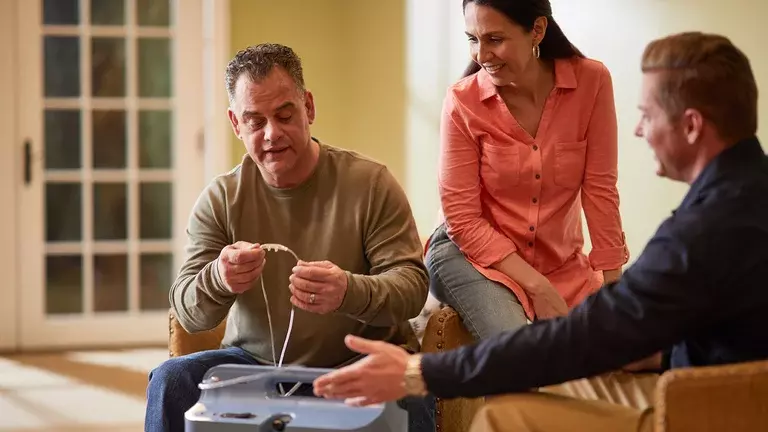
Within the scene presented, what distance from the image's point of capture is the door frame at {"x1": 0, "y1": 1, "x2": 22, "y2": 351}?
4961mm

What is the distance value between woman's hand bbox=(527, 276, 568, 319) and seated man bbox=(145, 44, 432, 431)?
27 cm

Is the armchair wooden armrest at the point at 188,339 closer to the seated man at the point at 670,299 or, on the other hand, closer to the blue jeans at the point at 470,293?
the blue jeans at the point at 470,293

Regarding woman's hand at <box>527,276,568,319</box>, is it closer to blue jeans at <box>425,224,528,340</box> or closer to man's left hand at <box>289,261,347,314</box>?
blue jeans at <box>425,224,528,340</box>

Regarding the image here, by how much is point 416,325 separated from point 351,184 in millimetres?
486

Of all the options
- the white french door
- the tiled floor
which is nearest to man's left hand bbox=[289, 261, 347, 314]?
the tiled floor

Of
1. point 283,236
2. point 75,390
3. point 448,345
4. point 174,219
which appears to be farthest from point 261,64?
point 174,219

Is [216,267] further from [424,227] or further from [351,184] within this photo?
[424,227]

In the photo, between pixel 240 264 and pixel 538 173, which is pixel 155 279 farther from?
pixel 240 264

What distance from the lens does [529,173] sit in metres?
2.34

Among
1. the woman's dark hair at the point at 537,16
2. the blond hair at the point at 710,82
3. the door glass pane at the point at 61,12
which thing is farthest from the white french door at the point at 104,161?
the blond hair at the point at 710,82

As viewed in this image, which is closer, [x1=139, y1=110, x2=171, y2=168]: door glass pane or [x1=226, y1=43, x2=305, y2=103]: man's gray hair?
[x1=226, y1=43, x2=305, y2=103]: man's gray hair

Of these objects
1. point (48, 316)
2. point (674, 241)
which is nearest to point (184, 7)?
point (48, 316)

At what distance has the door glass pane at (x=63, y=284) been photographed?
5.09m

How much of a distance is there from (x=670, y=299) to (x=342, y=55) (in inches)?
162
